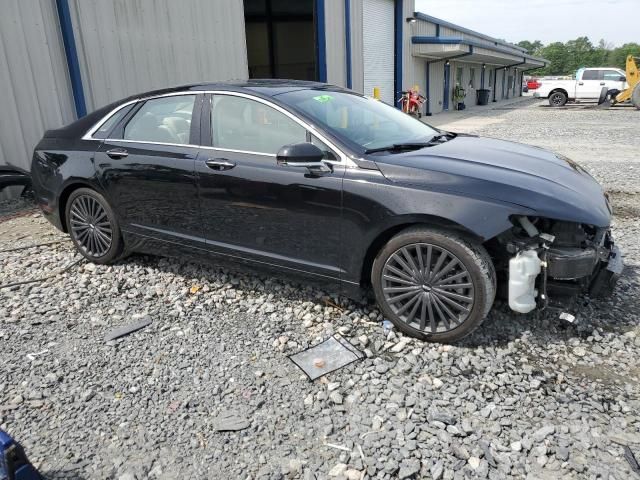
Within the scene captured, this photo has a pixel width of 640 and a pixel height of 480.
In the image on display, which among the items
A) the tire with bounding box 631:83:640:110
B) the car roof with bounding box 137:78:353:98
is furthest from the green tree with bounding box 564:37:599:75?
the car roof with bounding box 137:78:353:98

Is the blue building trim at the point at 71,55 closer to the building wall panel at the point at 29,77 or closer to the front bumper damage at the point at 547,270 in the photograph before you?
the building wall panel at the point at 29,77

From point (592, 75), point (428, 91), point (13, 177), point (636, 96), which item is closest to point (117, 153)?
Result: point (13, 177)

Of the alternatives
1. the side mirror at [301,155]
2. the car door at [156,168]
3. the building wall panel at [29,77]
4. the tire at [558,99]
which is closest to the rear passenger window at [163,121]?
the car door at [156,168]

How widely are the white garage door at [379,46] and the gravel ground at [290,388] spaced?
14528mm

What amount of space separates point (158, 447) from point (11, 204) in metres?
6.07

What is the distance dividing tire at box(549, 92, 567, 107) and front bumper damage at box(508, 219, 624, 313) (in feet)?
89.9

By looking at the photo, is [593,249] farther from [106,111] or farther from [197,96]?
[106,111]

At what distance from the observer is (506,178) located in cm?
307

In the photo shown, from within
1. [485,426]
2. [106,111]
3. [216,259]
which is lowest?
[485,426]

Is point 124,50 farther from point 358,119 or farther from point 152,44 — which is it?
point 358,119

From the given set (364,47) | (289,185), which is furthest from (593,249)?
(364,47)

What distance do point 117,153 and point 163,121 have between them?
0.49 meters

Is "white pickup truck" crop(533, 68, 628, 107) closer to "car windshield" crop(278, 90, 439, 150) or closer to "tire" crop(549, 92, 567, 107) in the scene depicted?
"tire" crop(549, 92, 567, 107)

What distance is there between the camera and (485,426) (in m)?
2.54
